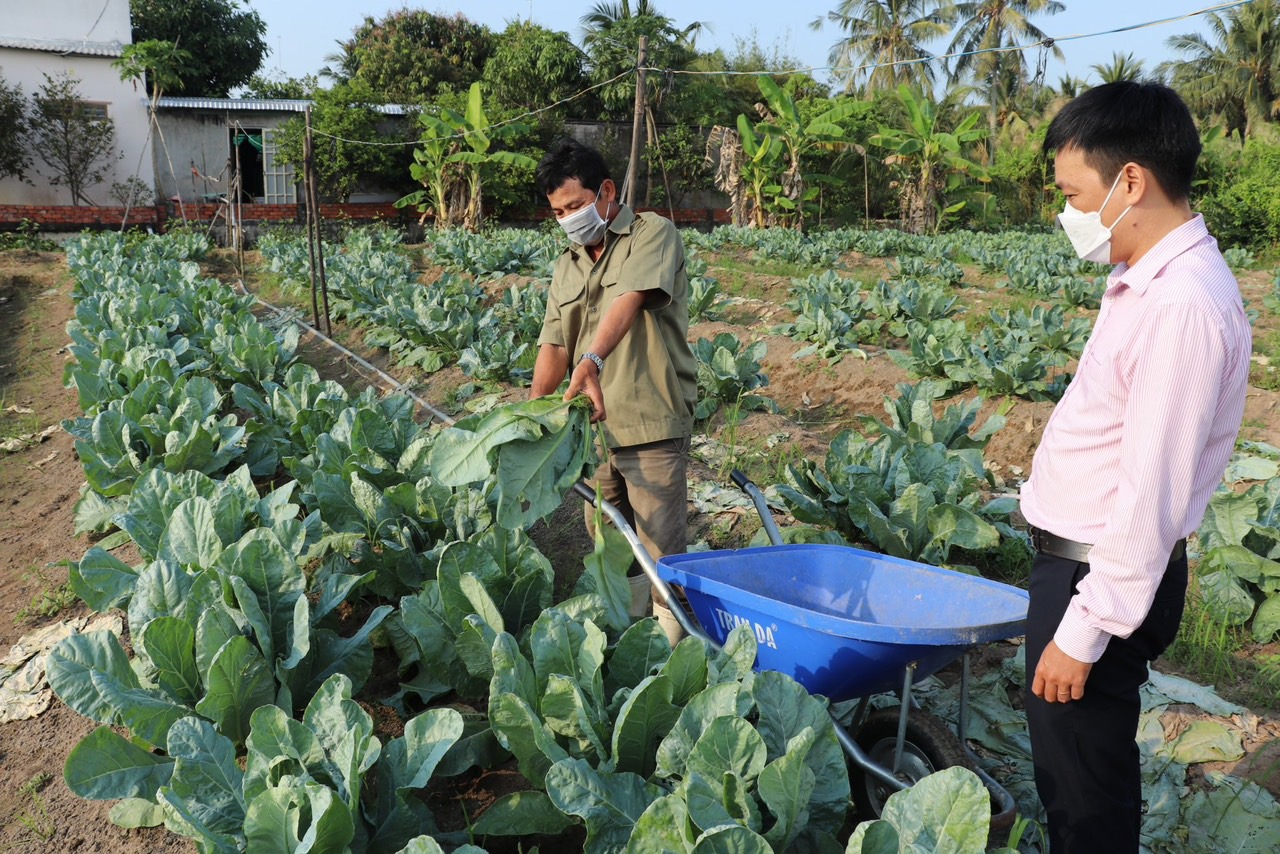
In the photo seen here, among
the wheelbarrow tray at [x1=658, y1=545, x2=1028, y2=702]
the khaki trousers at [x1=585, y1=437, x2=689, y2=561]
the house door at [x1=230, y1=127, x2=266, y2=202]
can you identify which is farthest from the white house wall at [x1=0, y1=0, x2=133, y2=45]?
the wheelbarrow tray at [x1=658, y1=545, x2=1028, y2=702]

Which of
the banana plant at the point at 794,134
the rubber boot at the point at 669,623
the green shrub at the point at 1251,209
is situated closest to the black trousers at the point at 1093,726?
the rubber boot at the point at 669,623

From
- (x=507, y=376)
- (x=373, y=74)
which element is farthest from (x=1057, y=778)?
(x=373, y=74)

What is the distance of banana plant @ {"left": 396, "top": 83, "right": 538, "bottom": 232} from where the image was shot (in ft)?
68.3

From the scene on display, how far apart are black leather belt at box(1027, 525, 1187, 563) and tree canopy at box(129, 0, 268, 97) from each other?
101 feet

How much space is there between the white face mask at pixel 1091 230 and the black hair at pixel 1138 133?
0.20ft

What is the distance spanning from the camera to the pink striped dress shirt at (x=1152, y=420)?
5.44 ft

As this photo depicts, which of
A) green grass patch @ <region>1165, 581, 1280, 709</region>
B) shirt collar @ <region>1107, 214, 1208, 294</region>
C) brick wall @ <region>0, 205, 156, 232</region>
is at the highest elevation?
brick wall @ <region>0, 205, 156, 232</region>

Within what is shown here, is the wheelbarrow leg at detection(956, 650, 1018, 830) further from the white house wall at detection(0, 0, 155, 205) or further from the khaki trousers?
the white house wall at detection(0, 0, 155, 205)

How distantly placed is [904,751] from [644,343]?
1557 mm

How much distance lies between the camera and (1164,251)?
1767mm

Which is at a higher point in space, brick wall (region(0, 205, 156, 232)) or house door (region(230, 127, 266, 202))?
house door (region(230, 127, 266, 202))

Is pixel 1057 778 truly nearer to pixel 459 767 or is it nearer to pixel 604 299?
pixel 459 767

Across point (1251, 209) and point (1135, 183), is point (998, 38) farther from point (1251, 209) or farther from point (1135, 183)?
point (1135, 183)

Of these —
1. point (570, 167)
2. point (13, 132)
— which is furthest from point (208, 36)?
point (570, 167)
